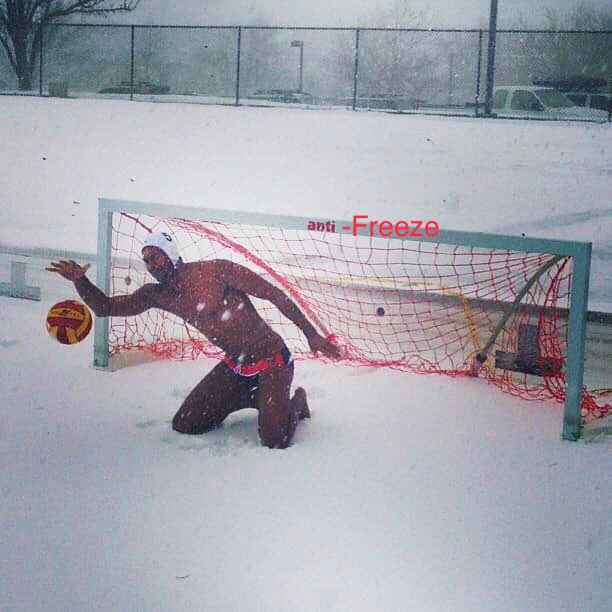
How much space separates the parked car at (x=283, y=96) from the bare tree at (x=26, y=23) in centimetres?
453

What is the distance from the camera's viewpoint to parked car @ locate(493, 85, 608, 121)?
744 inches

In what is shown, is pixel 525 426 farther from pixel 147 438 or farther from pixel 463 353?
pixel 147 438

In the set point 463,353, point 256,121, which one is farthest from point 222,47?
point 463,353

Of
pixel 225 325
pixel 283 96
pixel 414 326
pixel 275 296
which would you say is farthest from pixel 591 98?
pixel 225 325

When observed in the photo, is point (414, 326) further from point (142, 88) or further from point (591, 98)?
point (142, 88)

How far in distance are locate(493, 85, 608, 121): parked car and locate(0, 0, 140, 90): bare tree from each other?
9.78m

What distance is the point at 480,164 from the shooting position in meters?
17.6

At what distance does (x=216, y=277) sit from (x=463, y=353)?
2.93 metres

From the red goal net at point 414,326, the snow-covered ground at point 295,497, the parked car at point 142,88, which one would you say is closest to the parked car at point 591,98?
the red goal net at point 414,326

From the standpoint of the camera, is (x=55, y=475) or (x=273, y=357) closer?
(x=55, y=475)

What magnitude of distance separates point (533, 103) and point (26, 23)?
12914mm

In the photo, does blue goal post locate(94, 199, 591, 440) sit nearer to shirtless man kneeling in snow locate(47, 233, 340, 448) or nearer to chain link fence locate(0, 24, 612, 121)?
shirtless man kneeling in snow locate(47, 233, 340, 448)

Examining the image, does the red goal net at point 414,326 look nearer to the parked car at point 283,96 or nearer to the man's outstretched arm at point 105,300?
the man's outstretched arm at point 105,300

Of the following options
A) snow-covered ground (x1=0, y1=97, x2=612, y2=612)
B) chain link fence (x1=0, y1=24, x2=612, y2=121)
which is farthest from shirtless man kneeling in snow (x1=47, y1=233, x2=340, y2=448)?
chain link fence (x1=0, y1=24, x2=612, y2=121)
